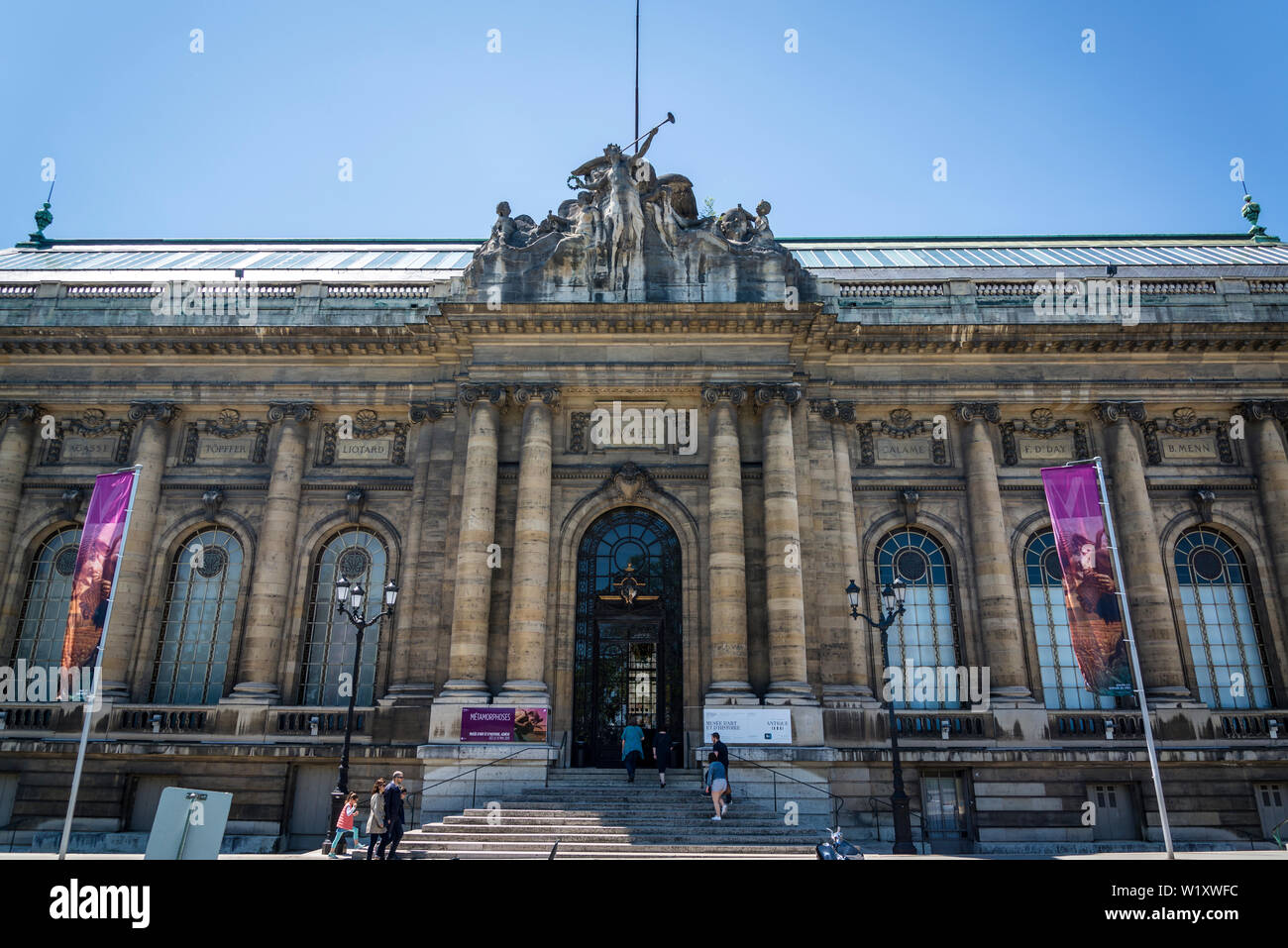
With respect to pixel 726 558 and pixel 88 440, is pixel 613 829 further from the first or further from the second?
pixel 88 440

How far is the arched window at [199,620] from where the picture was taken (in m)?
24.0

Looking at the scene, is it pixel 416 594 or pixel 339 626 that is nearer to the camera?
pixel 416 594

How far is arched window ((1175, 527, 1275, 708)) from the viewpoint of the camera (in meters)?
23.5

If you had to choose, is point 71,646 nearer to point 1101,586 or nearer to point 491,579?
point 491,579

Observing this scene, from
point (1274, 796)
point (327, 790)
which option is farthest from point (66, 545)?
point (1274, 796)

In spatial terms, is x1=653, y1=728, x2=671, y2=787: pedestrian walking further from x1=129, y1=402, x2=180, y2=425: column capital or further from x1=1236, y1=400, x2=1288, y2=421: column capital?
x1=1236, y1=400, x2=1288, y2=421: column capital

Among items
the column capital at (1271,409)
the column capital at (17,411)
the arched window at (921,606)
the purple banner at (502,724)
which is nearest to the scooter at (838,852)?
the purple banner at (502,724)

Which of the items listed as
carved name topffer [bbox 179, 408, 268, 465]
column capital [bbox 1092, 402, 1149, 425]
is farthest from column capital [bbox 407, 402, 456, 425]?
column capital [bbox 1092, 402, 1149, 425]

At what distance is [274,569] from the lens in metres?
24.0

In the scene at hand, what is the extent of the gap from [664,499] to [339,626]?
34.9 feet

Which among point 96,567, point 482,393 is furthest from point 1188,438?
point 96,567
